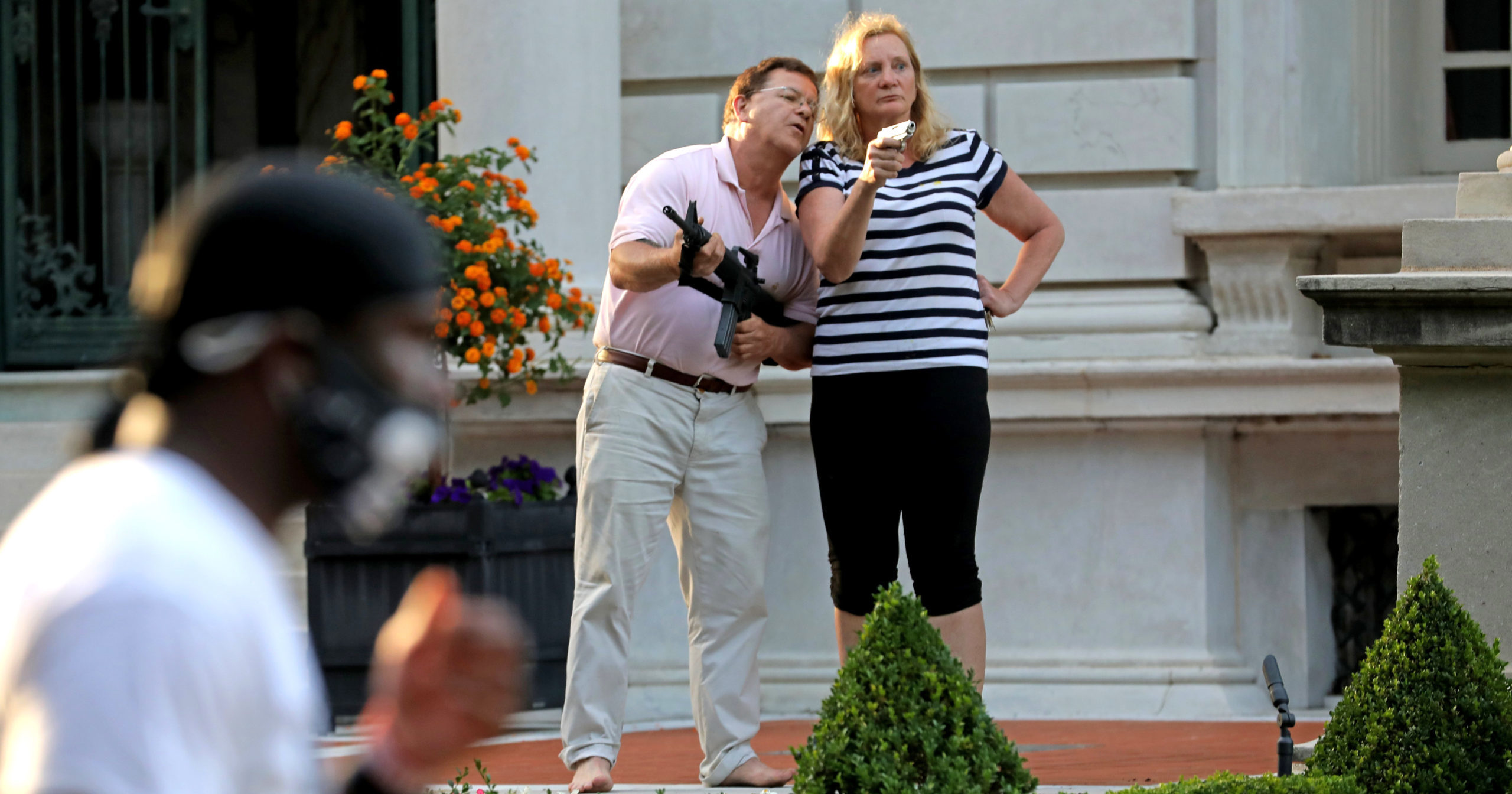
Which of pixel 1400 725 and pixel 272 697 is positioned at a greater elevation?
pixel 272 697

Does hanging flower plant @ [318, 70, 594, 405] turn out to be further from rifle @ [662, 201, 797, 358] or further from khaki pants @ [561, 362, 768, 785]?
rifle @ [662, 201, 797, 358]

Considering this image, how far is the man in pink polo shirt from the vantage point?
4914mm

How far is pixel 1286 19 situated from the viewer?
24.6ft

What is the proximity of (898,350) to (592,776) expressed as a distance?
1357 millimetres

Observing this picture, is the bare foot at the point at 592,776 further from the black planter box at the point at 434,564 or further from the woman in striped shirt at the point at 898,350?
the black planter box at the point at 434,564

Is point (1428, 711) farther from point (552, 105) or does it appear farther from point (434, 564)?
point (552, 105)

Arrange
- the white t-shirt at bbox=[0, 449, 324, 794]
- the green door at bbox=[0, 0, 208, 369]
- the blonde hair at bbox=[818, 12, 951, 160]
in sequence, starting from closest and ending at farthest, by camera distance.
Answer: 1. the white t-shirt at bbox=[0, 449, 324, 794]
2. the blonde hair at bbox=[818, 12, 951, 160]
3. the green door at bbox=[0, 0, 208, 369]

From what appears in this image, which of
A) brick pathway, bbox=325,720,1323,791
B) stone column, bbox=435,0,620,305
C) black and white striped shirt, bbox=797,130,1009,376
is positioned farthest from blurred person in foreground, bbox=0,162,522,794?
stone column, bbox=435,0,620,305

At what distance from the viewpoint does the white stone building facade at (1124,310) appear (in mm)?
7312

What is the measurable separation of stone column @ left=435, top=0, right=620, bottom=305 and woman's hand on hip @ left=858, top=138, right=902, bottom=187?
349 cm

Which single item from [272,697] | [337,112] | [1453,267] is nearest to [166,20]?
[337,112]

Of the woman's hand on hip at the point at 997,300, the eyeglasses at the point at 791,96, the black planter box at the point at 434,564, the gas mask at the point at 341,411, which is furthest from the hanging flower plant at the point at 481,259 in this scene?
the gas mask at the point at 341,411

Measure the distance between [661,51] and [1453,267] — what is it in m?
4.17

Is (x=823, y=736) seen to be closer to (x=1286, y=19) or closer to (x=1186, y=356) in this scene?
→ (x=1186, y=356)
